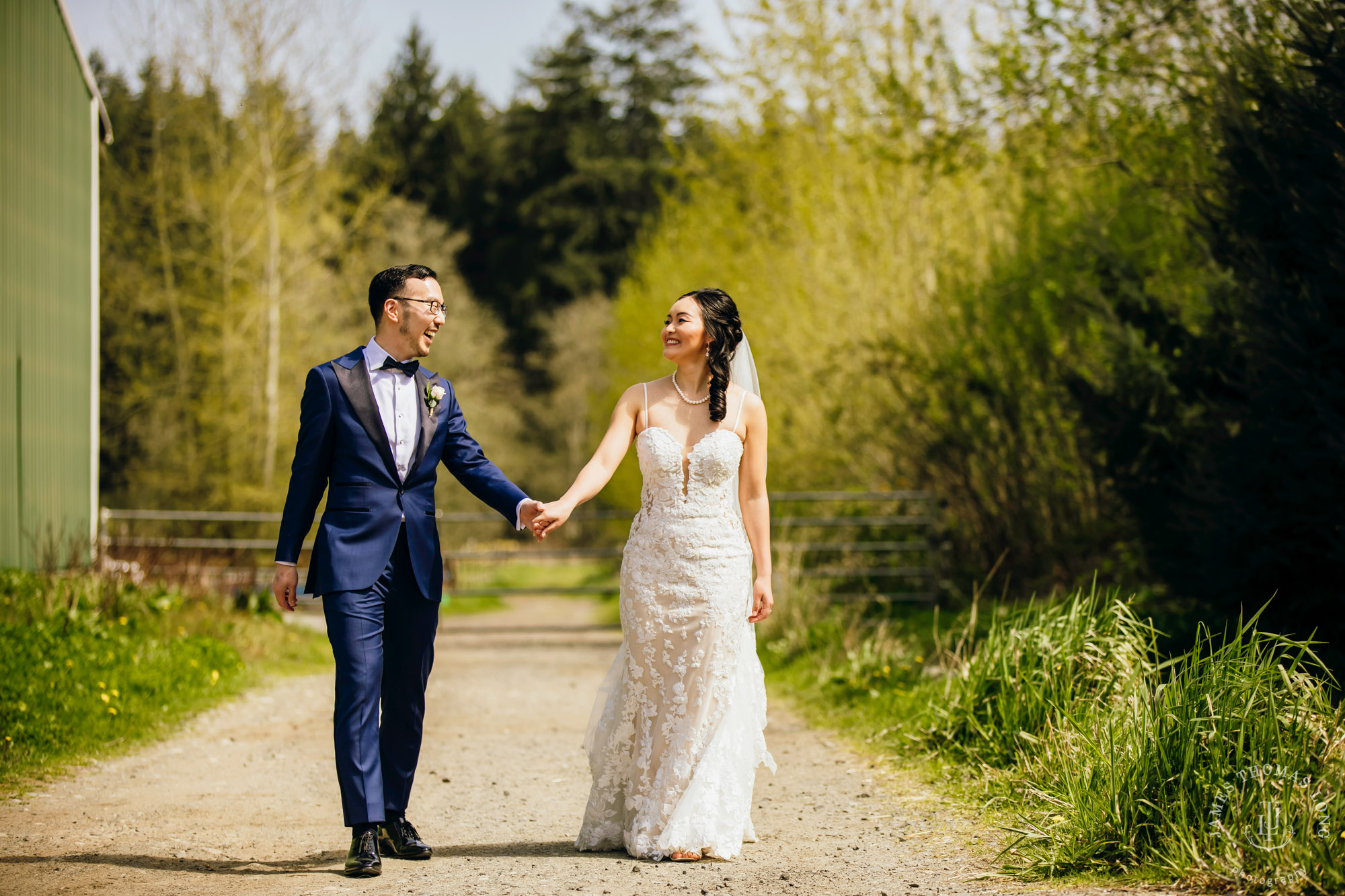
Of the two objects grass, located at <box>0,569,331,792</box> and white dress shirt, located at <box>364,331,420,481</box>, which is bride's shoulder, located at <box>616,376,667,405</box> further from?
grass, located at <box>0,569,331,792</box>

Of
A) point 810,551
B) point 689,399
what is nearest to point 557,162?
point 810,551

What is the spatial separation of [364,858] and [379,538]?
3.70 feet

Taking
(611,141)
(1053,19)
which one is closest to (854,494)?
(1053,19)

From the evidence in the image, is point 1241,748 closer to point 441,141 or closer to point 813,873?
point 813,873

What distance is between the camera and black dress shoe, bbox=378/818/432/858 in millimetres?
4484

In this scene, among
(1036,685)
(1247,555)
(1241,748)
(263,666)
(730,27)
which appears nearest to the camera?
(1241,748)

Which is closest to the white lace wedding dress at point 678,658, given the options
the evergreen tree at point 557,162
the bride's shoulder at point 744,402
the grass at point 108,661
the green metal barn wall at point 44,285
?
the bride's shoulder at point 744,402

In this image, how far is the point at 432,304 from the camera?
464 cm

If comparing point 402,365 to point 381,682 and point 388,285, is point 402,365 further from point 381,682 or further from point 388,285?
point 381,682

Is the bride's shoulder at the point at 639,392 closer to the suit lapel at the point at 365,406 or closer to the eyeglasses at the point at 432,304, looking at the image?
the eyeglasses at the point at 432,304

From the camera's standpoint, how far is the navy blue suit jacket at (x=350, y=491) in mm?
4348

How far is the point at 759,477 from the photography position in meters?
4.83

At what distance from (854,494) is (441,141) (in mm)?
37116

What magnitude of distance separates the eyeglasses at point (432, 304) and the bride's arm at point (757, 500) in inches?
50.4
